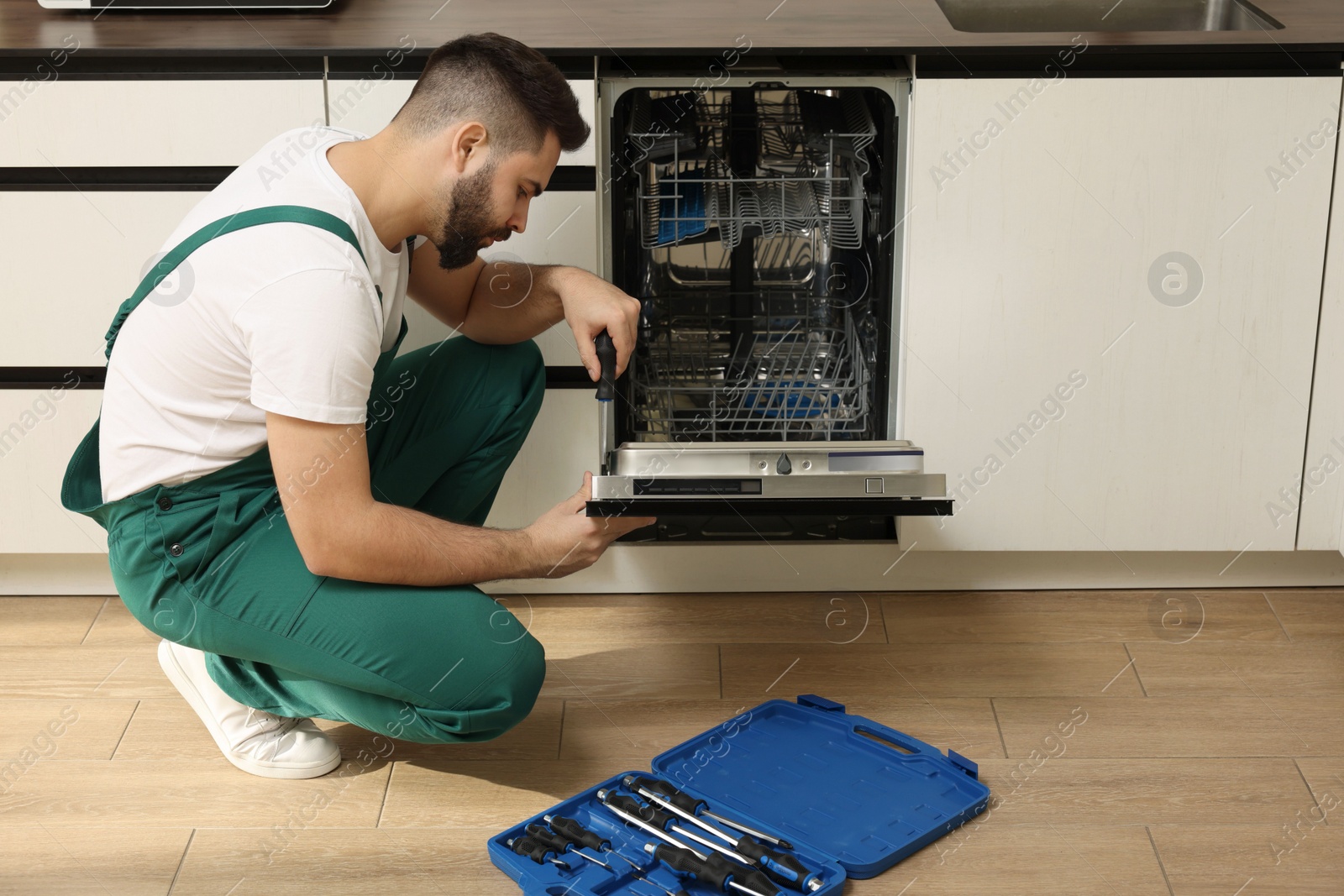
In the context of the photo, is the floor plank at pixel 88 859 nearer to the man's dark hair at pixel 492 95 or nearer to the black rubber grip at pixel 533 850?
the black rubber grip at pixel 533 850

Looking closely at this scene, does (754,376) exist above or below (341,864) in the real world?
above

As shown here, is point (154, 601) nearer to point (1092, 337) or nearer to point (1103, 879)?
point (1103, 879)

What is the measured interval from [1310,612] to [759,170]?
116 centimetres

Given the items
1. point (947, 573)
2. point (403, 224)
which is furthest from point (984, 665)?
point (403, 224)

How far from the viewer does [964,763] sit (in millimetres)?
1656

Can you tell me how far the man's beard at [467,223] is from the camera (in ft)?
4.91

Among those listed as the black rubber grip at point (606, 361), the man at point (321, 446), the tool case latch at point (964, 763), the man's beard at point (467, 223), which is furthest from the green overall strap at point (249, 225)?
the tool case latch at point (964, 763)

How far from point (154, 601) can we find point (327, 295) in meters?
0.47

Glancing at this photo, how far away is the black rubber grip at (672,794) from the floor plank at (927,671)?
29 centimetres

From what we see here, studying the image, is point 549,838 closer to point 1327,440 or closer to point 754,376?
point 754,376

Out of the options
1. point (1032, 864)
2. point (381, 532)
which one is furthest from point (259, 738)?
point (1032, 864)

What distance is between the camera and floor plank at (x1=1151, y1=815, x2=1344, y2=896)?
1463 millimetres

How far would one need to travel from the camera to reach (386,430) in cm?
182

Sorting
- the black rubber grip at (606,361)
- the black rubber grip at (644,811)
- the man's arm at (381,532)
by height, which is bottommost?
the black rubber grip at (644,811)
